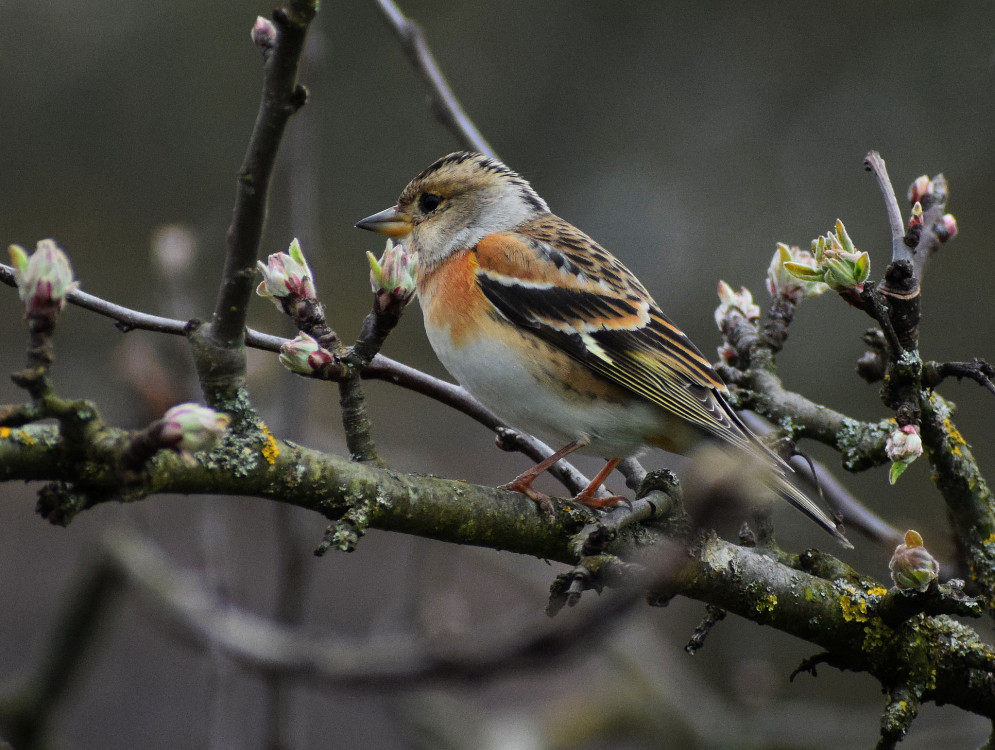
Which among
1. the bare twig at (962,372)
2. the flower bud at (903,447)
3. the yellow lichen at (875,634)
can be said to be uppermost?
the bare twig at (962,372)

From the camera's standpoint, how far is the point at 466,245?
334 centimetres

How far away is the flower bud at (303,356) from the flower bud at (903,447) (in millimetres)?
1210

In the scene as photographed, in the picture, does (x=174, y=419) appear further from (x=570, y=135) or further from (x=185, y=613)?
(x=570, y=135)

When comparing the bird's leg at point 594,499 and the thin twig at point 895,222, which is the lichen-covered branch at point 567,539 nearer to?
the bird's leg at point 594,499

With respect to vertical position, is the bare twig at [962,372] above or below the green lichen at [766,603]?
above

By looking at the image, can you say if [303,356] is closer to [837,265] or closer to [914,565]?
[837,265]

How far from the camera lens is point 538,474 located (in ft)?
8.18

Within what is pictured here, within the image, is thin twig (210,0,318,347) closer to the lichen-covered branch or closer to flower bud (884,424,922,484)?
the lichen-covered branch

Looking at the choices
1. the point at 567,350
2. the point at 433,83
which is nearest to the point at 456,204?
the point at 433,83

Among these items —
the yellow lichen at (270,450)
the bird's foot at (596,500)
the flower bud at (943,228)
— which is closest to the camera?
the yellow lichen at (270,450)

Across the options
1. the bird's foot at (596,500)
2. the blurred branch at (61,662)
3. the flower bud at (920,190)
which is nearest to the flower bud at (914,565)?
the bird's foot at (596,500)

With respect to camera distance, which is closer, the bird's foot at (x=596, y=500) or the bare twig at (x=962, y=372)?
the bare twig at (x=962, y=372)

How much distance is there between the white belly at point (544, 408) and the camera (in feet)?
8.91

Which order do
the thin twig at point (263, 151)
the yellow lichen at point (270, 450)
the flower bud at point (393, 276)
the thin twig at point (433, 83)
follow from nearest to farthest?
the thin twig at point (263, 151), the yellow lichen at point (270, 450), the flower bud at point (393, 276), the thin twig at point (433, 83)
